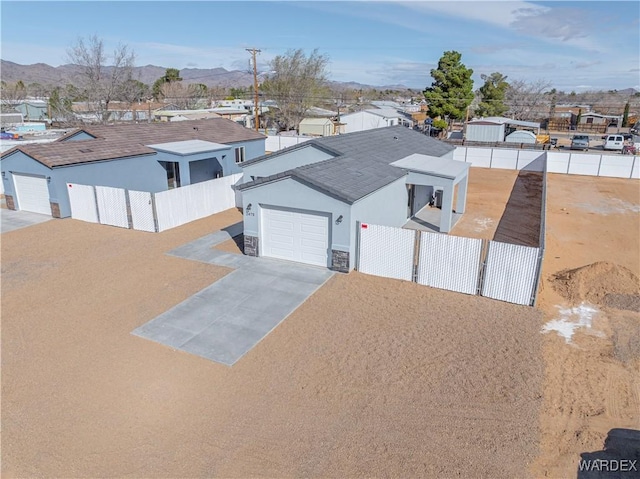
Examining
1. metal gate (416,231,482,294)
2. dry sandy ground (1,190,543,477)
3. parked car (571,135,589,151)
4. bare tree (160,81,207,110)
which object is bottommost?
dry sandy ground (1,190,543,477)

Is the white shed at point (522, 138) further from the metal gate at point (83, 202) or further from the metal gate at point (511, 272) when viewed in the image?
the metal gate at point (83, 202)

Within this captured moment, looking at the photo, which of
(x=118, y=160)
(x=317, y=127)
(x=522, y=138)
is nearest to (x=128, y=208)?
(x=118, y=160)

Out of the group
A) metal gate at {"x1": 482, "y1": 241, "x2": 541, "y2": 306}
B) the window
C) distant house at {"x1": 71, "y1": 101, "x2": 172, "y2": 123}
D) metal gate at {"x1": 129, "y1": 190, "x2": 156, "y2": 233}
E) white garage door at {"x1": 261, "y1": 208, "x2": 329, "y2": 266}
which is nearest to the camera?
metal gate at {"x1": 482, "y1": 241, "x2": 541, "y2": 306}

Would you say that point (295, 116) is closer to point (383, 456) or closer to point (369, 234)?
point (369, 234)

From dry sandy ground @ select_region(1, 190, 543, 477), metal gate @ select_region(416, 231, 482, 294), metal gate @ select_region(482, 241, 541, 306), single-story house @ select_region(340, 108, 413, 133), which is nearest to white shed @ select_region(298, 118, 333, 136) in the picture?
single-story house @ select_region(340, 108, 413, 133)

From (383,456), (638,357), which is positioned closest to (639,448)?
(638,357)

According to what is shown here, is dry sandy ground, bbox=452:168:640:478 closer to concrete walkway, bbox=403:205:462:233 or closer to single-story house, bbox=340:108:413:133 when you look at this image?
concrete walkway, bbox=403:205:462:233

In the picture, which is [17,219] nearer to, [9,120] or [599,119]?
[9,120]
